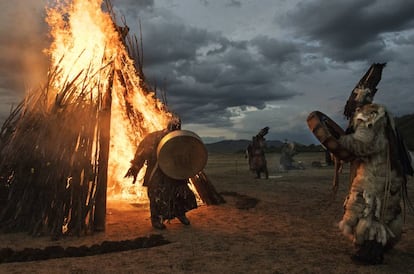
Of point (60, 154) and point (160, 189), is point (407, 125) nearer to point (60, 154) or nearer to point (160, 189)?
point (160, 189)

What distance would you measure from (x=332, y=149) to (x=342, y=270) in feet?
4.81

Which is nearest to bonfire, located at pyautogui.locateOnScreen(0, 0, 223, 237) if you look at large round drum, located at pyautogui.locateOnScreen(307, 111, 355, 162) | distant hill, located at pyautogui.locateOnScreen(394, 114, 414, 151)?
large round drum, located at pyautogui.locateOnScreen(307, 111, 355, 162)

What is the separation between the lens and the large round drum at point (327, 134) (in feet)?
15.6

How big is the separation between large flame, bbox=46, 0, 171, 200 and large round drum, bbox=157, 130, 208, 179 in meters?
1.71

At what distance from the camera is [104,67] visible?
8117 millimetres

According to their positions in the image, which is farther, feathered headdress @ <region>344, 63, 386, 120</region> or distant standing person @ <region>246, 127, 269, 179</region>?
distant standing person @ <region>246, 127, 269, 179</region>

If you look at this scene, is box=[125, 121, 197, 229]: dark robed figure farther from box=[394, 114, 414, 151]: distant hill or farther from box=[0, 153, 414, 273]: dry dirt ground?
box=[394, 114, 414, 151]: distant hill

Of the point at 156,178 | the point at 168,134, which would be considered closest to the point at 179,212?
the point at 156,178

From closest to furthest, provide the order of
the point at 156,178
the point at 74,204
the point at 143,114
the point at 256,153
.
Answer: the point at 74,204, the point at 156,178, the point at 143,114, the point at 256,153

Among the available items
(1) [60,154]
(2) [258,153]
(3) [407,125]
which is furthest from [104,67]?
(3) [407,125]

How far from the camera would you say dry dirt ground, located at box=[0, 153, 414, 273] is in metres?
4.98

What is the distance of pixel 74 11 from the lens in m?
9.19

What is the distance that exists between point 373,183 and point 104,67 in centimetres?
563

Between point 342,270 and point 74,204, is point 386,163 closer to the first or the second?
point 342,270
